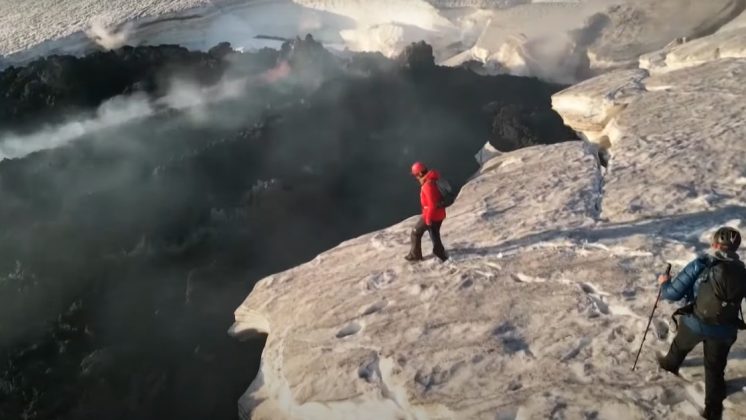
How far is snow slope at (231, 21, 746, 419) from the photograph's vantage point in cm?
559

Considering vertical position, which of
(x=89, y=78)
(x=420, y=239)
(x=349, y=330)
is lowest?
(x=349, y=330)

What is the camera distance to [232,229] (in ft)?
33.0

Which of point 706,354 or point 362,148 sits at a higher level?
point 706,354

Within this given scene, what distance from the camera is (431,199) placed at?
6.94m

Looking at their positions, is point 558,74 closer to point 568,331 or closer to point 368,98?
point 368,98

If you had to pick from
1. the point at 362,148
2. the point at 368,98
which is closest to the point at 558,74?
the point at 368,98

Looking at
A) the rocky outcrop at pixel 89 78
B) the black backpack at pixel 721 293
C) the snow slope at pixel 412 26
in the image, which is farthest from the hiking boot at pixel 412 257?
the snow slope at pixel 412 26

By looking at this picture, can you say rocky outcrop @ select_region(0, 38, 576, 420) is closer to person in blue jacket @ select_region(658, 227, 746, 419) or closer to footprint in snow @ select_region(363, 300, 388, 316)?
footprint in snow @ select_region(363, 300, 388, 316)

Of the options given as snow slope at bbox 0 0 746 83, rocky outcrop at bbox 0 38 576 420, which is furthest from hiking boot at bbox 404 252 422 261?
snow slope at bbox 0 0 746 83

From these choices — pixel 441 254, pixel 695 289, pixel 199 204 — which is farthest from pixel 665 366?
pixel 199 204

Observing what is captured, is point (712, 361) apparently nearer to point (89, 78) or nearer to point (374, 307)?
point (374, 307)

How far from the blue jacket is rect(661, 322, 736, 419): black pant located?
1.9 inches

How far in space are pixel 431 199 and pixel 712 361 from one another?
10.3ft

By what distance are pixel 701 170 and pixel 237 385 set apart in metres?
6.16
